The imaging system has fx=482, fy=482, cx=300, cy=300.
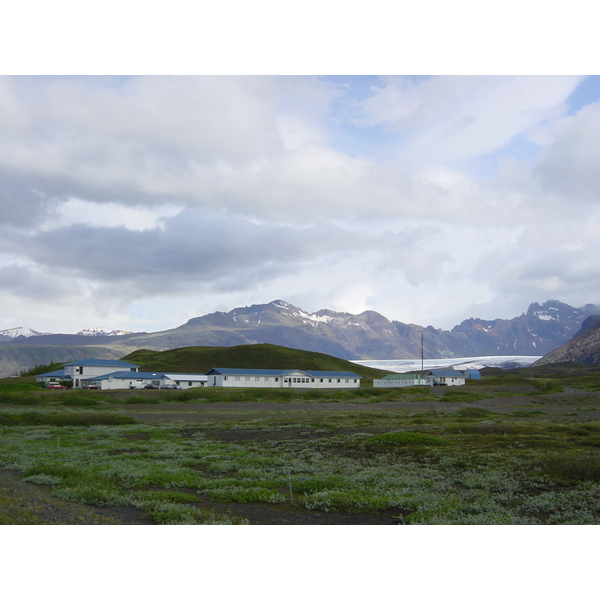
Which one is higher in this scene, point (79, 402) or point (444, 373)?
point (444, 373)

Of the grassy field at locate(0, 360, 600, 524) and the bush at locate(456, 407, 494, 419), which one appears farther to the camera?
the bush at locate(456, 407, 494, 419)

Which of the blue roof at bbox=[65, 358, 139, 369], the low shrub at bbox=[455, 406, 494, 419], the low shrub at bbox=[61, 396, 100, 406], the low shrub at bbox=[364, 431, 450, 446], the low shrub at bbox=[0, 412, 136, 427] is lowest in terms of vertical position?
the low shrub at bbox=[61, 396, 100, 406]

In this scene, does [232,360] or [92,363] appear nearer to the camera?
[92,363]

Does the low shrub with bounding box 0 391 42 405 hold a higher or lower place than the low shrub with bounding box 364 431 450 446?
lower

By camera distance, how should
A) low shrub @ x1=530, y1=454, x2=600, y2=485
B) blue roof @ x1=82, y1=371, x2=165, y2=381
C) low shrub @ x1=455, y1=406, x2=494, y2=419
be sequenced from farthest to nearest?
blue roof @ x1=82, y1=371, x2=165, y2=381
low shrub @ x1=455, y1=406, x2=494, y2=419
low shrub @ x1=530, y1=454, x2=600, y2=485

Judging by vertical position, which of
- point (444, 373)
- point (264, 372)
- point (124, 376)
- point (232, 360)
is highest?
point (232, 360)

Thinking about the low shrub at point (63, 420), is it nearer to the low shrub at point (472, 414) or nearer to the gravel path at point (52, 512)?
the gravel path at point (52, 512)

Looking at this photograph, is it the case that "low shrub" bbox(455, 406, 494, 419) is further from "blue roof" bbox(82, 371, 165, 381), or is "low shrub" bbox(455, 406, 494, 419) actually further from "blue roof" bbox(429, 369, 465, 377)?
"blue roof" bbox(429, 369, 465, 377)

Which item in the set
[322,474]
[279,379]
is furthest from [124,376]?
[322,474]

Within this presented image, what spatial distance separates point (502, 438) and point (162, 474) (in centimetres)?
1861

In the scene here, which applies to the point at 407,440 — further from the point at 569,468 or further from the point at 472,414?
the point at 472,414

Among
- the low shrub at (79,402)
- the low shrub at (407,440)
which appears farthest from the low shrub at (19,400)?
the low shrub at (407,440)

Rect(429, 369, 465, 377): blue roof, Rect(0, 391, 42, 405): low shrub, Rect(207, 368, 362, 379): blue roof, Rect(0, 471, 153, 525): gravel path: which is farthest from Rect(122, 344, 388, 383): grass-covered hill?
Rect(0, 471, 153, 525): gravel path

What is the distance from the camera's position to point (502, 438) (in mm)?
26750
